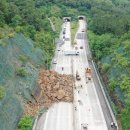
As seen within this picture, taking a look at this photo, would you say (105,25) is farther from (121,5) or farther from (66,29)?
(121,5)

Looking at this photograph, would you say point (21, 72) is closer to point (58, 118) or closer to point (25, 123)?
point (58, 118)

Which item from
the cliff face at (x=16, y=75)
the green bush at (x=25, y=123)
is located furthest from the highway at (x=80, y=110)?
the cliff face at (x=16, y=75)

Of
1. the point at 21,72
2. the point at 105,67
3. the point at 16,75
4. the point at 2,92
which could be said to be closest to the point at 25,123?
the point at 2,92

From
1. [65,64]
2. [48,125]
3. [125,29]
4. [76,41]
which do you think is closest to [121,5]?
[76,41]

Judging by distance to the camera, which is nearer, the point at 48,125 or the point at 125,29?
the point at 48,125

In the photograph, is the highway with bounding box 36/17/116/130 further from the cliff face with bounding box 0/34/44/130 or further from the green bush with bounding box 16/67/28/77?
the green bush with bounding box 16/67/28/77

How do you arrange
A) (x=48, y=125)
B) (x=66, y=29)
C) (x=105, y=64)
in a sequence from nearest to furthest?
(x=48, y=125) < (x=105, y=64) < (x=66, y=29)

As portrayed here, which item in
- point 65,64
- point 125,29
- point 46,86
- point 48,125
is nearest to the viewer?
point 48,125

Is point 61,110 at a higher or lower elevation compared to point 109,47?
lower
